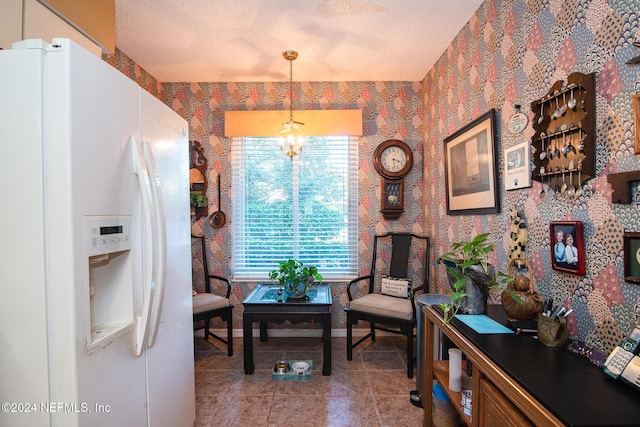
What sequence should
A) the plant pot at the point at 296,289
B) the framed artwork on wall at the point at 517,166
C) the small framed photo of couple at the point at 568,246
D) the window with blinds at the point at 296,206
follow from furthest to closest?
the window with blinds at the point at 296,206 → the plant pot at the point at 296,289 → the framed artwork on wall at the point at 517,166 → the small framed photo of couple at the point at 568,246

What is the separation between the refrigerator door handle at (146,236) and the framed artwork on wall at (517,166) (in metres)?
1.84

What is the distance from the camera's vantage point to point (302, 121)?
3.29 meters

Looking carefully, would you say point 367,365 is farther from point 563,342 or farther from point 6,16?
point 6,16

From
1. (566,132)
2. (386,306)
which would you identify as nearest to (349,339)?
(386,306)

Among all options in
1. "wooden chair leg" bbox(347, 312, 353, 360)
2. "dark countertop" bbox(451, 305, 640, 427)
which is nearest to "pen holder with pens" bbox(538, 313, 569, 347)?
"dark countertop" bbox(451, 305, 640, 427)

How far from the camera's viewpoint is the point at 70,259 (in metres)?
0.91

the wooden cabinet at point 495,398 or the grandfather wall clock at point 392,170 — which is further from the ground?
Result: the grandfather wall clock at point 392,170

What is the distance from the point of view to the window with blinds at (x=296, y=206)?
11.1 ft

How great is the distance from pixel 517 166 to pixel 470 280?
0.72 meters

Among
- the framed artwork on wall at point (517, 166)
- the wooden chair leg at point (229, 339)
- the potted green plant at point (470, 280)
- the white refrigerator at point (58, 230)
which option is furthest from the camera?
the wooden chair leg at point (229, 339)

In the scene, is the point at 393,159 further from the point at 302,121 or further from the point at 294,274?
the point at 294,274

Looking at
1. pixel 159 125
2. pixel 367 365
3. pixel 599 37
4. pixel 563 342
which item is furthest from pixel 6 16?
pixel 367 365

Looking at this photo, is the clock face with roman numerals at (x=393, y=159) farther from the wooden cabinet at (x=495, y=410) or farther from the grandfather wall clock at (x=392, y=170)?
the wooden cabinet at (x=495, y=410)

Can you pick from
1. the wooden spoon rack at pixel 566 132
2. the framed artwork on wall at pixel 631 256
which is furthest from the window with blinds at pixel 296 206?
the framed artwork on wall at pixel 631 256
